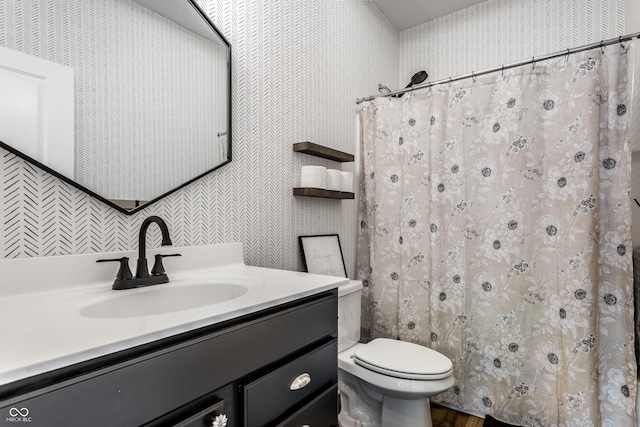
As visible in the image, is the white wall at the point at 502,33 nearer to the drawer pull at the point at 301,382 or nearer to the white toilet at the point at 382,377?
the white toilet at the point at 382,377

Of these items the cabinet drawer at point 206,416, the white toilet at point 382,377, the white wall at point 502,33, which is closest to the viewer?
the cabinet drawer at point 206,416

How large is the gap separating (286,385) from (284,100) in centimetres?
131

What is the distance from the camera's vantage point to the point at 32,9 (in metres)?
0.92

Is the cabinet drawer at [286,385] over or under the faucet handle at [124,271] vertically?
under

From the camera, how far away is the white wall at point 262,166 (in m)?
0.96

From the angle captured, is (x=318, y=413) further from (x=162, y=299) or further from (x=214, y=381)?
(x=162, y=299)

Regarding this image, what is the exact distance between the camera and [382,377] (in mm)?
1442

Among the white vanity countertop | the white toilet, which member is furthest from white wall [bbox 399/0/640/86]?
the white vanity countertop

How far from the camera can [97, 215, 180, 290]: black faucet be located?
1007 millimetres

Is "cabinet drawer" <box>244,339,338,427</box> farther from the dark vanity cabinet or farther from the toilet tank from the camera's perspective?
the toilet tank

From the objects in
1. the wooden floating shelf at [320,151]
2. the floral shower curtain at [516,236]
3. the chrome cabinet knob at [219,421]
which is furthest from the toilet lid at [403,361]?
the wooden floating shelf at [320,151]

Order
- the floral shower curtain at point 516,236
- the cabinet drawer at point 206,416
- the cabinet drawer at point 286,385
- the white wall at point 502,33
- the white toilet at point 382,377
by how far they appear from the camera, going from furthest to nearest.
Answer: the white wall at point 502,33 → the floral shower curtain at point 516,236 → the white toilet at point 382,377 → the cabinet drawer at point 286,385 → the cabinet drawer at point 206,416

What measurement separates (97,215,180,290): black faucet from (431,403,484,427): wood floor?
5.24 feet

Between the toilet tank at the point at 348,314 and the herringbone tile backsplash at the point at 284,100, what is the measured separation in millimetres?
316
